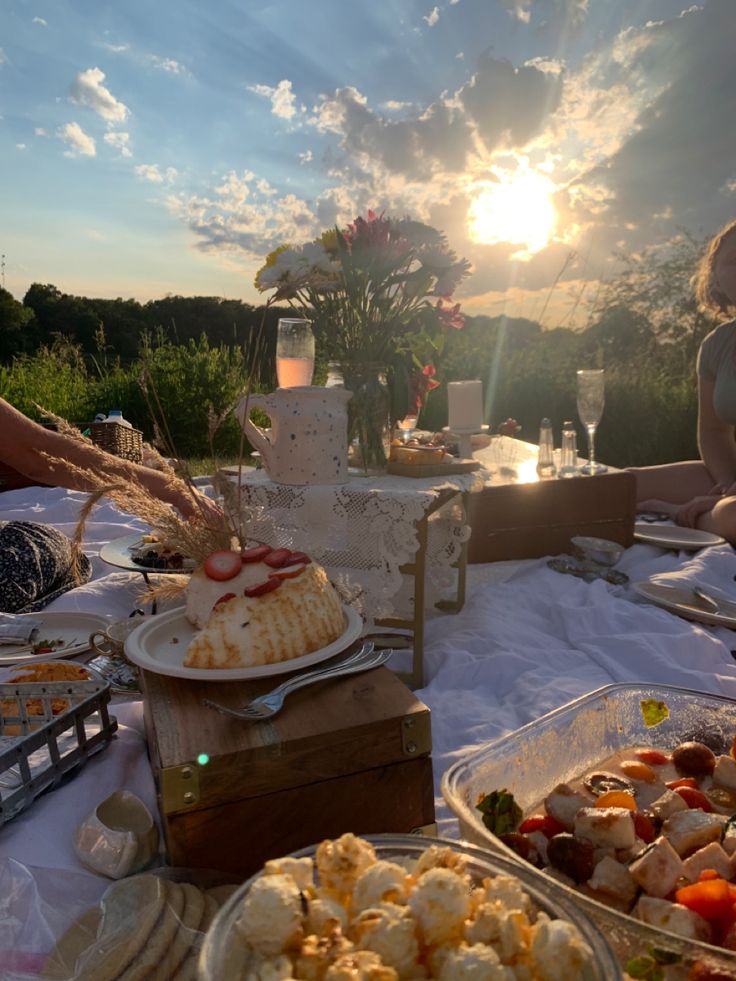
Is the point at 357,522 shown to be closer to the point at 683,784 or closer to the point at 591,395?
the point at 683,784

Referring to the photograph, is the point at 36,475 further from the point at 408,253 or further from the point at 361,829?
the point at 361,829

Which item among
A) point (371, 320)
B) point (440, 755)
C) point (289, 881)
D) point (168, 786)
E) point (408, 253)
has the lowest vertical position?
point (440, 755)

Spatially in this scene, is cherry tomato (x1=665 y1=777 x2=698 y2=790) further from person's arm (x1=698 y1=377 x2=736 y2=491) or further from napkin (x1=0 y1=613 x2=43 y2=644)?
person's arm (x1=698 y1=377 x2=736 y2=491)

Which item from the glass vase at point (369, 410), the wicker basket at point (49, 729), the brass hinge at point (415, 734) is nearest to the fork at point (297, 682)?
the brass hinge at point (415, 734)

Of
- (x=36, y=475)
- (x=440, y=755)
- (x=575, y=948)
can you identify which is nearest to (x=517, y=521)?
(x=440, y=755)

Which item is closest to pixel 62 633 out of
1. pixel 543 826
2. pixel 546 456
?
pixel 543 826

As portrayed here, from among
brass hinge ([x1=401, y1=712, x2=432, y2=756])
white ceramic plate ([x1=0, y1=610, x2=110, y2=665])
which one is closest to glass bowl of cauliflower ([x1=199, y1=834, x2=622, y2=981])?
brass hinge ([x1=401, y1=712, x2=432, y2=756])

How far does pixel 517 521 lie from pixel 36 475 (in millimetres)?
1894

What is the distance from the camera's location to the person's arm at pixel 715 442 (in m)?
4.15

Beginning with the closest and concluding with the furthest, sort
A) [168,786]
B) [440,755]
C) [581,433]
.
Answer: [168,786] < [440,755] < [581,433]

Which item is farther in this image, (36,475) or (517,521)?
(517,521)

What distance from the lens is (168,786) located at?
0.94m

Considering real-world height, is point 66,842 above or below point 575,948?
below

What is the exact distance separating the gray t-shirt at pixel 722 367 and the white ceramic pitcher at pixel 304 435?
8.82ft
